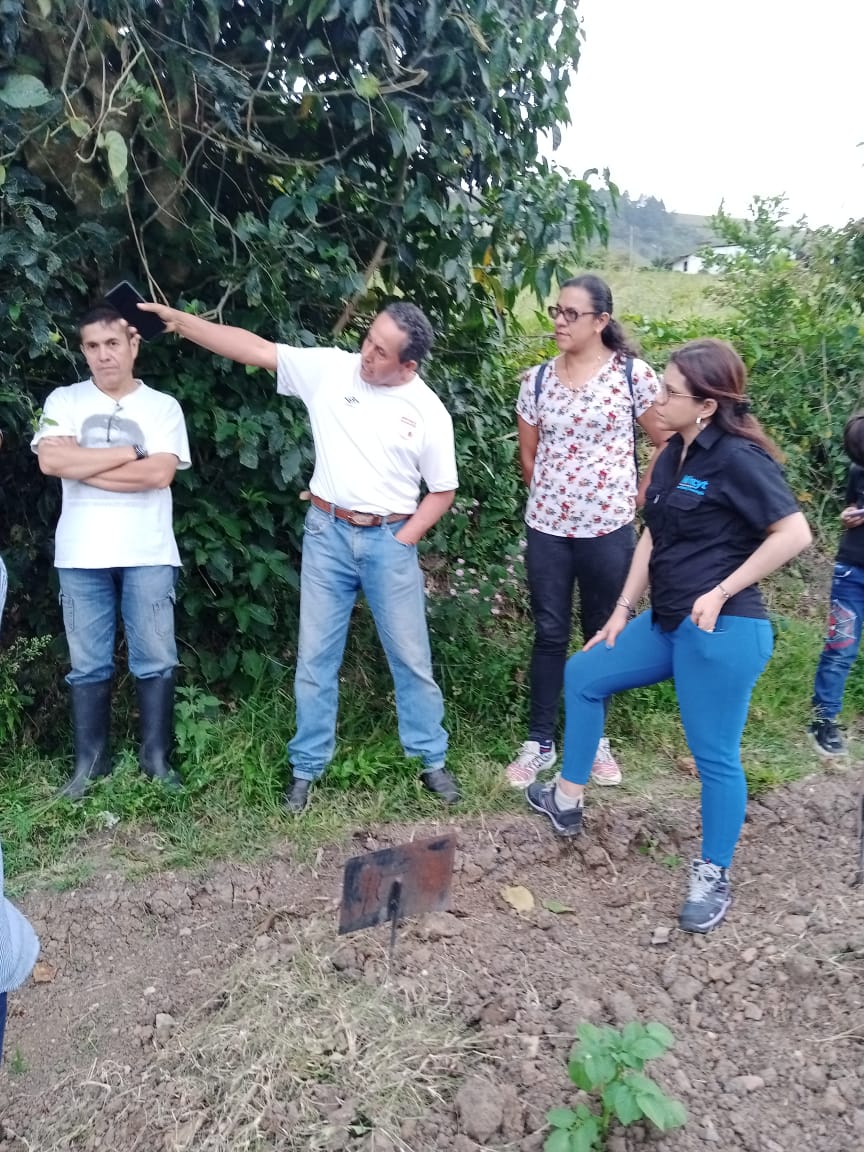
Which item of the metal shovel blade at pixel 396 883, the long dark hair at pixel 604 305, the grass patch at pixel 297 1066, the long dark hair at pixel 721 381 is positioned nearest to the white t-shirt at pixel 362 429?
the long dark hair at pixel 604 305

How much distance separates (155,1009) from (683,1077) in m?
1.40

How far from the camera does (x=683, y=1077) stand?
2289 millimetres

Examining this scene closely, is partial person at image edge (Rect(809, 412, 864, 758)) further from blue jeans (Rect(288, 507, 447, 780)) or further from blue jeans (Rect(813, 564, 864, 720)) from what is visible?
blue jeans (Rect(288, 507, 447, 780))

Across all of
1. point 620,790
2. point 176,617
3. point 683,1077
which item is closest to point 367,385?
point 176,617

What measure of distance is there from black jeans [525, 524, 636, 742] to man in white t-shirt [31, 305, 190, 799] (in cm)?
136

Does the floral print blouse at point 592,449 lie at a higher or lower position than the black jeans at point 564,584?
higher

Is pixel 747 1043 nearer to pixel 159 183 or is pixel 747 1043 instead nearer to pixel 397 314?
pixel 397 314

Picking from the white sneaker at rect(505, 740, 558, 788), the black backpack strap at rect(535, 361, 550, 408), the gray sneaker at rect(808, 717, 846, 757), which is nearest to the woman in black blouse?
the black backpack strap at rect(535, 361, 550, 408)

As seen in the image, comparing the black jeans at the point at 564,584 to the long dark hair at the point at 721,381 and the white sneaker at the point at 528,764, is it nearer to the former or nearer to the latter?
the white sneaker at the point at 528,764

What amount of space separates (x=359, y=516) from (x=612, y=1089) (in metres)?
1.92

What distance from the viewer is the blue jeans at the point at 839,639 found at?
166 inches

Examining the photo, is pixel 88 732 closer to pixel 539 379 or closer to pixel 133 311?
pixel 133 311

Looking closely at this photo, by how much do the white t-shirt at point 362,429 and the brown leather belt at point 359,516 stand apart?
2cm

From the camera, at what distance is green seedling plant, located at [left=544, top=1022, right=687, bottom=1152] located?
1954 millimetres
